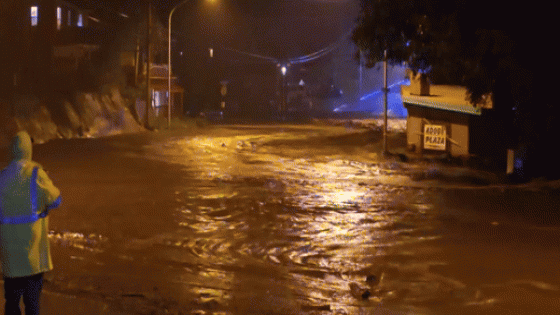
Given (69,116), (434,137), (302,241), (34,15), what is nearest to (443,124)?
(434,137)

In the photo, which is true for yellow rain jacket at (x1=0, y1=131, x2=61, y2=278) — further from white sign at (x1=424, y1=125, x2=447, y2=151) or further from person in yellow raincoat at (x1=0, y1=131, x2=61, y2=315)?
white sign at (x1=424, y1=125, x2=447, y2=151)

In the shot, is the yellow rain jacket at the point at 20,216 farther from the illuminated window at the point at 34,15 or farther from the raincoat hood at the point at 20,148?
the illuminated window at the point at 34,15

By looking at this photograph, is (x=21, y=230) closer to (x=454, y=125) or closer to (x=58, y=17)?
(x=454, y=125)

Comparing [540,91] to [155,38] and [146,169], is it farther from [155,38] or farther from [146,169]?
[155,38]

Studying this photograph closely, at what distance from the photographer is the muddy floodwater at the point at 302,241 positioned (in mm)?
7371

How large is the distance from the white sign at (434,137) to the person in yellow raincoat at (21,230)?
19.0 m

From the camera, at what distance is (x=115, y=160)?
22875 mm

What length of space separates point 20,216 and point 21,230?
0.11m

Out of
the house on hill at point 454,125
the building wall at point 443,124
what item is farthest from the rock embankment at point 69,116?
the house on hill at point 454,125

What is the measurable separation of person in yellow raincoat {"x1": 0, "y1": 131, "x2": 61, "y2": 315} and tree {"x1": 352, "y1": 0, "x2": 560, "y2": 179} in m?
13.0

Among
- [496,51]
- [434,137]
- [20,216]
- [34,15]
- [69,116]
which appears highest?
[34,15]

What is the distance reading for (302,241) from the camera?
1059 cm

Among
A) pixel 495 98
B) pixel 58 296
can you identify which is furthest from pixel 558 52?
pixel 58 296

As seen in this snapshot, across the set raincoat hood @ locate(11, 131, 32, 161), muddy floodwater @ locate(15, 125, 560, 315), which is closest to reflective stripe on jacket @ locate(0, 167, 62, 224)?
raincoat hood @ locate(11, 131, 32, 161)
